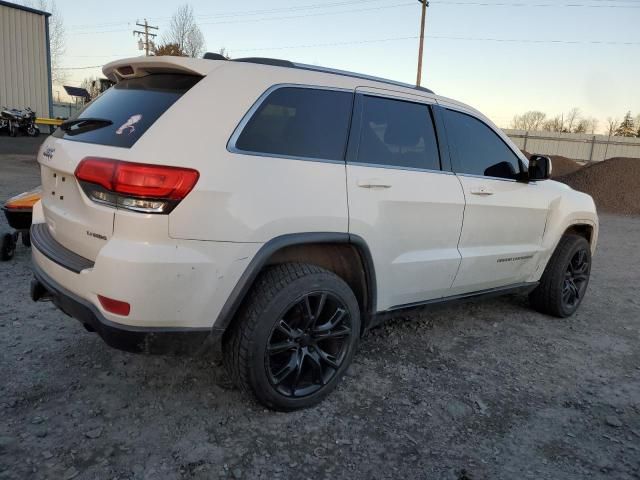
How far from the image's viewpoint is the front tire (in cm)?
257

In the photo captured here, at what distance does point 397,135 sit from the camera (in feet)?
10.7

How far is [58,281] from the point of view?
2.60 metres

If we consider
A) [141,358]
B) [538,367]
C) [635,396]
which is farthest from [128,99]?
[635,396]

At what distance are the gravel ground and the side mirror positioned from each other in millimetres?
1342

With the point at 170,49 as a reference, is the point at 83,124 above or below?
below

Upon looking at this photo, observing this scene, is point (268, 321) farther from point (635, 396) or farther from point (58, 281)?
point (635, 396)

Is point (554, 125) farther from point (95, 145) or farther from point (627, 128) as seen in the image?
point (95, 145)

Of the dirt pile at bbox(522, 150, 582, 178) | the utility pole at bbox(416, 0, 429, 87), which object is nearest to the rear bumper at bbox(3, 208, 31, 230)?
the dirt pile at bbox(522, 150, 582, 178)

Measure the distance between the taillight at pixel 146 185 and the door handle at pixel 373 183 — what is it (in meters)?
1.01

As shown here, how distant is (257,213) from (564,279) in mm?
3428

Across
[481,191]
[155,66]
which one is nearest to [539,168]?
[481,191]

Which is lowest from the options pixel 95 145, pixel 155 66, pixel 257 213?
pixel 257 213

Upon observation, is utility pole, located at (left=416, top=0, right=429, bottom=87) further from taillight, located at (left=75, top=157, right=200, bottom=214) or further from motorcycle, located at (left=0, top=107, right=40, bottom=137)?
taillight, located at (left=75, top=157, right=200, bottom=214)

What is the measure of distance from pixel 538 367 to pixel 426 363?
831mm
